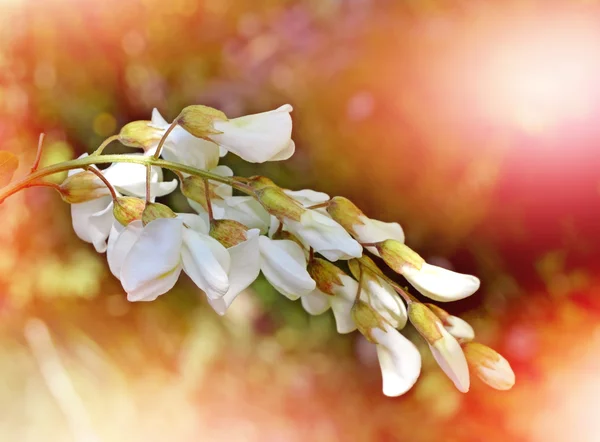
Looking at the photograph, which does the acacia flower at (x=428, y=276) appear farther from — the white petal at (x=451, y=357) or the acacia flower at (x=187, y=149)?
the acacia flower at (x=187, y=149)

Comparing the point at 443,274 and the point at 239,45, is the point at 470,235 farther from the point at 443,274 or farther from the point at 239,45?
the point at 239,45

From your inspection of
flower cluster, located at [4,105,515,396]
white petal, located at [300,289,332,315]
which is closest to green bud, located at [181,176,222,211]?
flower cluster, located at [4,105,515,396]

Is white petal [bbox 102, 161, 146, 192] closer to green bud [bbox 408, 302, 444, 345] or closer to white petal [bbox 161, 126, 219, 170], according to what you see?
white petal [bbox 161, 126, 219, 170]

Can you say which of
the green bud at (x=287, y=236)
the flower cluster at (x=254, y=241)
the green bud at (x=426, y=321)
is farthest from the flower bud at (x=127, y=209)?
the green bud at (x=426, y=321)

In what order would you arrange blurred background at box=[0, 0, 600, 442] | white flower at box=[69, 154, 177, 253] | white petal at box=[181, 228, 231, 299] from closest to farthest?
white petal at box=[181, 228, 231, 299] < white flower at box=[69, 154, 177, 253] < blurred background at box=[0, 0, 600, 442]

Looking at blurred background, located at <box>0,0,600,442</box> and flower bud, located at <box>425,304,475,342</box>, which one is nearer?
flower bud, located at <box>425,304,475,342</box>

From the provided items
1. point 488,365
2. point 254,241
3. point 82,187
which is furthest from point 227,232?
point 488,365

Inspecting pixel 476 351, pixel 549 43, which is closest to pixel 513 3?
pixel 549 43
